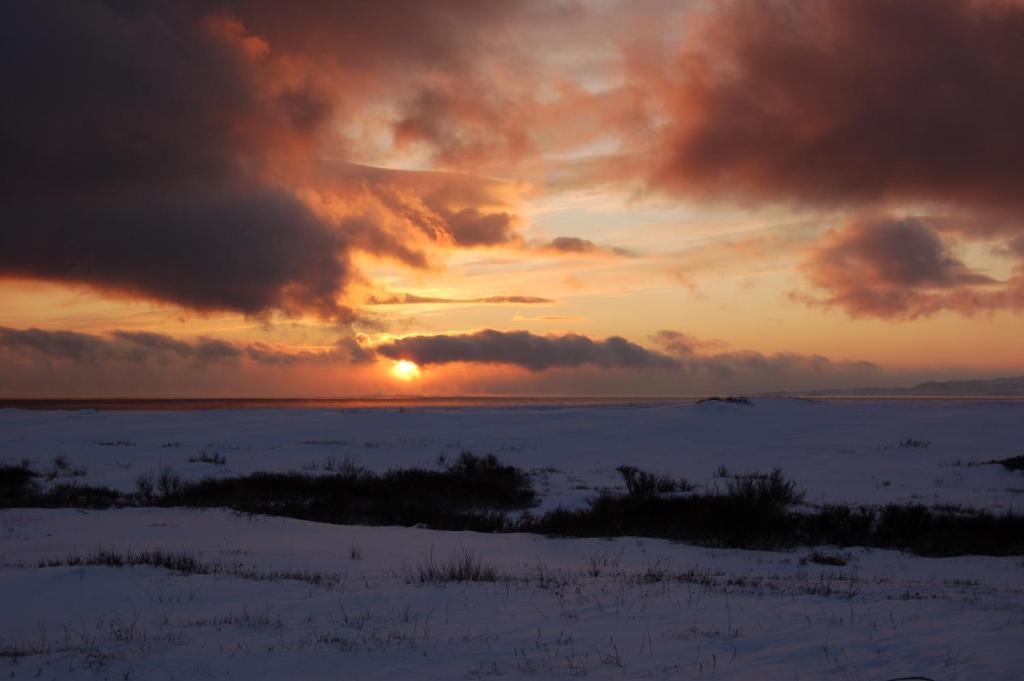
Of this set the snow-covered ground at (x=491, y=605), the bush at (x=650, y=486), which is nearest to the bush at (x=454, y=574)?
the snow-covered ground at (x=491, y=605)

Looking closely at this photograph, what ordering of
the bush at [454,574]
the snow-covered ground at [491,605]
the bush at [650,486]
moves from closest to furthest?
1. the snow-covered ground at [491,605]
2. the bush at [454,574]
3. the bush at [650,486]

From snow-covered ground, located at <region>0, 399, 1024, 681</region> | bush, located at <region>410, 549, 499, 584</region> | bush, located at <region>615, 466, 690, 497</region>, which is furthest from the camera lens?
bush, located at <region>615, 466, 690, 497</region>

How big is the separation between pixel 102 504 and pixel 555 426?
2722 cm

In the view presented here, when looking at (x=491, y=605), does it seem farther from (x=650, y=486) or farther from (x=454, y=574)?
(x=650, y=486)

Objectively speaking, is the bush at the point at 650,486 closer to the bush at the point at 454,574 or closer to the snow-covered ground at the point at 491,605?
the snow-covered ground at the point at 491,605

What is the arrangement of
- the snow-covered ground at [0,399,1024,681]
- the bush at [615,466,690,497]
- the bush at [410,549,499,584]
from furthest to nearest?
the bush at [615,466,690,497], the bush at [410,549,499,584], the snow-covered ground at [0,399,1024,681]

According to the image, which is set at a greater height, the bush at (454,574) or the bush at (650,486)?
the bush at (454,574)

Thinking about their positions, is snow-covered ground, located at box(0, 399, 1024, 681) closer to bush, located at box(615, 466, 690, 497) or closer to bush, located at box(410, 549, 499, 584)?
bush, located at box(410, 549, 499, 584)

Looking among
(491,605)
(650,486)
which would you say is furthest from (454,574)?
(650,486)

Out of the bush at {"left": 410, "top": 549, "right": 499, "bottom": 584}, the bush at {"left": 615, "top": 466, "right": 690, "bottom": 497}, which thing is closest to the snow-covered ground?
the bush at {"left": 410, "top": 549, "right": 499, "bottom": 584}

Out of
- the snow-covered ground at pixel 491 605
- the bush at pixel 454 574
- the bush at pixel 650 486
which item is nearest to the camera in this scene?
the snow-covered ground at pixel 491 605

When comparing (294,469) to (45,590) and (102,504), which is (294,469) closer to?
(102,504)

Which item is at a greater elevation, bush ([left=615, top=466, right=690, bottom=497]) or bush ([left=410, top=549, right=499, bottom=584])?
bush ([left=410, top=549, right=499, bottom=584])

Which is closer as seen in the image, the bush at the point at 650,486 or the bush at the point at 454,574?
the bush at the point at 454,574
